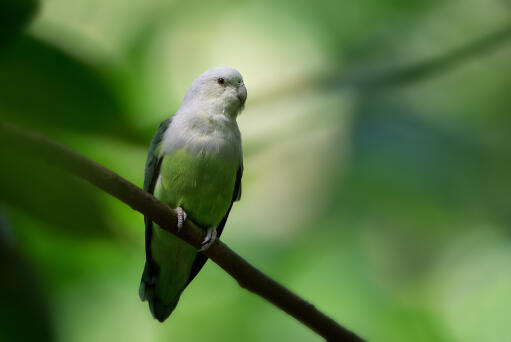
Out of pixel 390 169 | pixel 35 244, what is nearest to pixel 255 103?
pixel 35 244

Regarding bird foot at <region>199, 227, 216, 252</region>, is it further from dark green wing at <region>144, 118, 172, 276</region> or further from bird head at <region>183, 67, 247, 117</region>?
bird head at <region>183, 67, 247, 117</region>

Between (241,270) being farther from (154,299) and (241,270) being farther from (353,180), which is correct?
(353,180)

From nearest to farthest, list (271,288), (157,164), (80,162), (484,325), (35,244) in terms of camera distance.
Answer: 1. (80,162)
2. (35,244)
3. (271,288)
4. (157,164)
5. (484,325)

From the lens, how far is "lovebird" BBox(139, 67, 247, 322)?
344 cm

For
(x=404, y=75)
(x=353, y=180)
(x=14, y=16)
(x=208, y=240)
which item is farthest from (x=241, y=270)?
→ (x=353, y=180)

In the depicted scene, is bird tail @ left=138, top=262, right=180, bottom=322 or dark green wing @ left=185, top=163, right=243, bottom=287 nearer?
dark green wing @ left=185, top=163, right=243, bottom=287

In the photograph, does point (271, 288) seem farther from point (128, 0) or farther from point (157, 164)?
point (128, 0)

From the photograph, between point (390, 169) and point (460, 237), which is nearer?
point (390, 169)

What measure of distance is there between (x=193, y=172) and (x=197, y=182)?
0.23 feet

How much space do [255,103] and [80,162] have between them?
164cm

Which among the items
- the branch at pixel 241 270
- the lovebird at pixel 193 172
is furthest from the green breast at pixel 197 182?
the branch at pixel 241 270

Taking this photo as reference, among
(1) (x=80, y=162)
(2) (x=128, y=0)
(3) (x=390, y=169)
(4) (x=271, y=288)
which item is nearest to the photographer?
(1) (x=80, y=162)

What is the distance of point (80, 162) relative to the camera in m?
1.12

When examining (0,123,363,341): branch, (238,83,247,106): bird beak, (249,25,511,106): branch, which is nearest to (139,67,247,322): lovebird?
(238,83,247,106): bird beak
